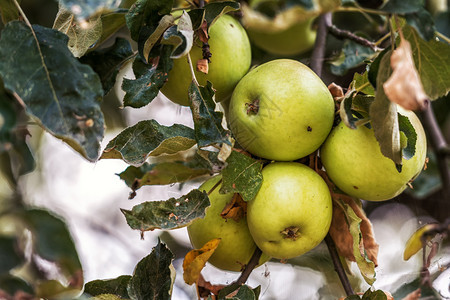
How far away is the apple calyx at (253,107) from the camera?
95 cm

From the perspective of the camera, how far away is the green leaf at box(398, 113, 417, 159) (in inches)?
33.8

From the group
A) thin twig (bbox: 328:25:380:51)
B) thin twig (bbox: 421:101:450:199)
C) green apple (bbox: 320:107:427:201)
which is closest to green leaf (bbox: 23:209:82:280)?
green apple (bbox: 320:107:427:201)

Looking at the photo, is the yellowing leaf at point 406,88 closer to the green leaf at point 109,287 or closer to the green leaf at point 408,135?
the green leaf at point 408,135

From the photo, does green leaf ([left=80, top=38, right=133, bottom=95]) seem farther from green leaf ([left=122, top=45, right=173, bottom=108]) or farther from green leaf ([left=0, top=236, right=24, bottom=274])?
green leaf ([left=0, top=236, right=24, bottom=274])

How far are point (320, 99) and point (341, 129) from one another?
0.07 m

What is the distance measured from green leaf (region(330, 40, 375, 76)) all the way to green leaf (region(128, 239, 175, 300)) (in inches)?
26.1

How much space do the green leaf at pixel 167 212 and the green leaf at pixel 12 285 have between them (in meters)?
0.23

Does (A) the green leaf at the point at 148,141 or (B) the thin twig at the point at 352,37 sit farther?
(B) the thin twig at the point at 352,37

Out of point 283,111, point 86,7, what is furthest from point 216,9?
point 86,7

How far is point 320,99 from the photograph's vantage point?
3.08ft

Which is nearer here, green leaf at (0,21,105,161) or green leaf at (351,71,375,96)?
green leaf at (0,21,105,161)

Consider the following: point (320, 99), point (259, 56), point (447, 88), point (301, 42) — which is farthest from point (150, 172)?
point (301, 42)

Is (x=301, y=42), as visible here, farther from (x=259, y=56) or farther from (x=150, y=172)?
(x=150, y=172)

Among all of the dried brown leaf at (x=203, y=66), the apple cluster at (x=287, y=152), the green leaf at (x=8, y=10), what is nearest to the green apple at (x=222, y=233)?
the apple cluster at (x=287, y=152)
